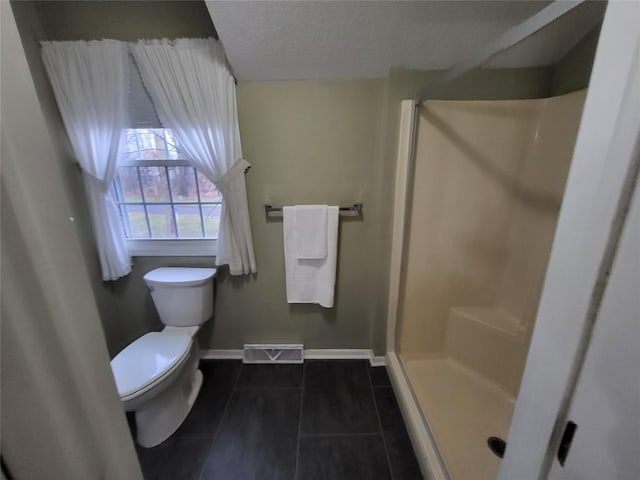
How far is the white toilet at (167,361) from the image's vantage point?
1267mm

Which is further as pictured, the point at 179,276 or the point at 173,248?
the point at 173,248

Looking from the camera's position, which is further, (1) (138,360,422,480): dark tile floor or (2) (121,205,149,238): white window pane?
(2) (121,205,149,238): white window pane

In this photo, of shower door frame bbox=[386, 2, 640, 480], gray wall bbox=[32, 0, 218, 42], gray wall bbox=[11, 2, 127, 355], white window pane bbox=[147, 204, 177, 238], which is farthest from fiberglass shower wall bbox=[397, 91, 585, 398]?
gray wall bbox=[11, 2, 127, 355]

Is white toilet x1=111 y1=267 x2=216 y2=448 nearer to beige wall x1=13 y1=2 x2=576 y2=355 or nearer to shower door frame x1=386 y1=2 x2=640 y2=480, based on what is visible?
beige wall x1=13 y1=2 x2=576 y2=355

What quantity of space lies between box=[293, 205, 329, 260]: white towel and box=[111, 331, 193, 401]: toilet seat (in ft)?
2.78

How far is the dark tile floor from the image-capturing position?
4.16ft

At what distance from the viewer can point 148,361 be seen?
136 cm

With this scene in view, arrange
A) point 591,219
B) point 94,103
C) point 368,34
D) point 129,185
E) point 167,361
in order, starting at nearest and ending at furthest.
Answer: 1. point 591,219
2. point 368,34
3. point 167,361
4. point 94,103
5. point 129,185

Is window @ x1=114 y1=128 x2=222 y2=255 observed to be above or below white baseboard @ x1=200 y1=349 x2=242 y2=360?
above

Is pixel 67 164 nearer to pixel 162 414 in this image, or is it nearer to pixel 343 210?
pixel 162 414

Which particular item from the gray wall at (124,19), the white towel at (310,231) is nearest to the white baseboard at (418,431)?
the white towel at (310,231)

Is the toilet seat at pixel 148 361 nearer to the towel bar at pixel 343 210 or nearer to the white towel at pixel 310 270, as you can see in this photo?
the white towel at pixel 310 270

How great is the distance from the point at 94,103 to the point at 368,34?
1.51 meters

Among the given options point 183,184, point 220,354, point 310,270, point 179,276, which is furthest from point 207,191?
point 220,354
